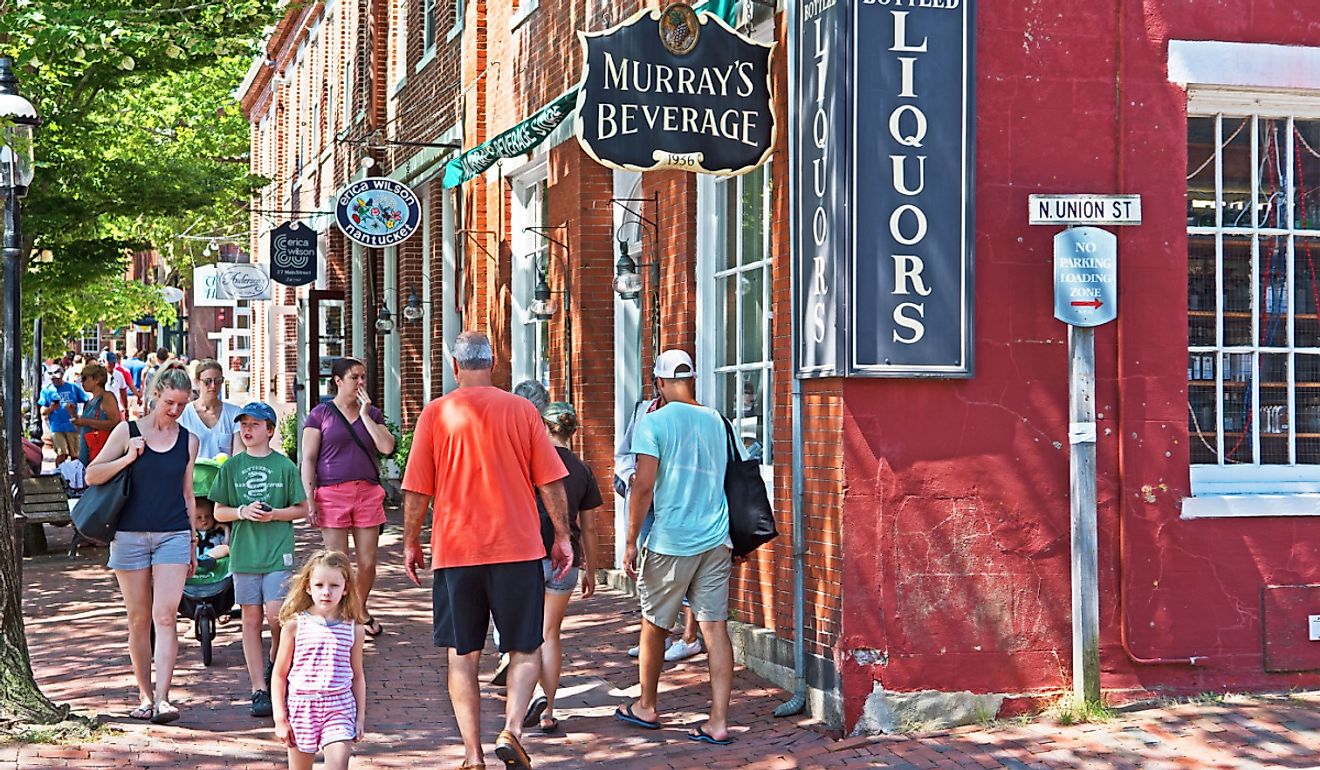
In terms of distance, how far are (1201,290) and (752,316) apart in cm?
276

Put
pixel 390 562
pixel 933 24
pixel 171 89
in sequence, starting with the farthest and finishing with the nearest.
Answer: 1. pixel 171 89
2. pixel 390 562
3. pixel 933 24

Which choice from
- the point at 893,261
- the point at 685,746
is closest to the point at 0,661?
the point at 685,746

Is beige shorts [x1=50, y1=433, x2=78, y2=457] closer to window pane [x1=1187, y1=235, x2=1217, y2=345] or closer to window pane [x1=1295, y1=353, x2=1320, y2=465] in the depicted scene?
window pane [x1=1187, y1=235, x2=1217, y2=345]

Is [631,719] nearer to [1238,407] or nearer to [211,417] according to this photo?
[1238,407]

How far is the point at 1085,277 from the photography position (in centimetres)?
792

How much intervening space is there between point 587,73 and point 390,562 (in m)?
8.04

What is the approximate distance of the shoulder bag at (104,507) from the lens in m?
8.13

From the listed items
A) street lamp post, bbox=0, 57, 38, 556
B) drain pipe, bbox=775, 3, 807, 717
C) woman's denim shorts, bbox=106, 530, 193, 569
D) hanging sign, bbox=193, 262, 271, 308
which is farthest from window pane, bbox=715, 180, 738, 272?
hanging sign, bbox=193, 262, 271, 308

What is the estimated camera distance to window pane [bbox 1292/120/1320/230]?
866 cm

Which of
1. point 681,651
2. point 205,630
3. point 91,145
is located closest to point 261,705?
point 205,630

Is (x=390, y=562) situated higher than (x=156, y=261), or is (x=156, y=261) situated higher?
(x=156, y=261)

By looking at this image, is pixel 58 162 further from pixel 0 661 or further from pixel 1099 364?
pixel 1099 364

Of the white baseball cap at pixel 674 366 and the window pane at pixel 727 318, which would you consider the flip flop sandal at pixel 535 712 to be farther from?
the window pane at pixel 727 318

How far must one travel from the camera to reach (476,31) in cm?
1683
